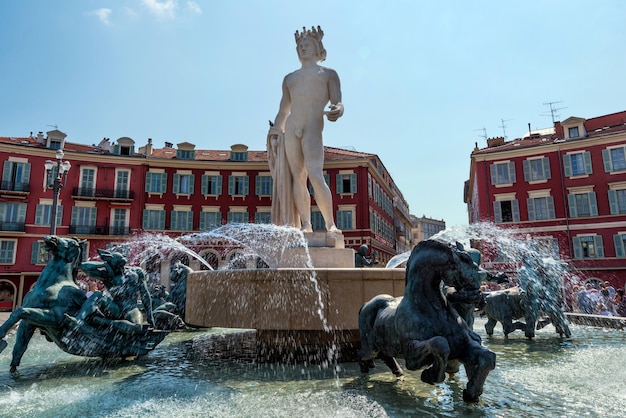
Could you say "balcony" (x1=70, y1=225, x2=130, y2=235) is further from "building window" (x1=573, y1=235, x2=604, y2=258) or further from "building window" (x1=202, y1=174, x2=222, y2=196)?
"building window" (x1=573, y1=235, x2=604, y2=258)

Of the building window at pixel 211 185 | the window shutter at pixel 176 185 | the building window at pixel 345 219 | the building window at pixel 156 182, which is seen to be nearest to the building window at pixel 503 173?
the building window at pixel 345 219

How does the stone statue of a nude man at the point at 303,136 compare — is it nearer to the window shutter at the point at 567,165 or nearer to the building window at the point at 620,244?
the building window at the point at 620,244

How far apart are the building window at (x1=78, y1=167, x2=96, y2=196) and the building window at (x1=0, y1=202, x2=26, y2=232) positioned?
161 inches

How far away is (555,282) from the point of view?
7121 millimetres

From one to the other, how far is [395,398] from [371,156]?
112 ft

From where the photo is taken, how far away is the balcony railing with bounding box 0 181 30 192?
101 feet

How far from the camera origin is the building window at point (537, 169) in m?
31.6

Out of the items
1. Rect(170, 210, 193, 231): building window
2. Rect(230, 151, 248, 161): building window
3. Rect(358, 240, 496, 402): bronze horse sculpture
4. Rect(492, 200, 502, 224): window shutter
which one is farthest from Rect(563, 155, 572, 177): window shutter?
Rect(358, 240, 496, 402): bronze horse sculpture

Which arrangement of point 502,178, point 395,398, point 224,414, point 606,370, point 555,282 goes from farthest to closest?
point 502,178 → point 555,282 → point 606,370 → point 395,398 → point 224,414

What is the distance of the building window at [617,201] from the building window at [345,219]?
18.9 m

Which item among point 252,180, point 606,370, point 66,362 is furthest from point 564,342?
point 252,180

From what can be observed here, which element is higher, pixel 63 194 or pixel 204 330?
pixel 63 194

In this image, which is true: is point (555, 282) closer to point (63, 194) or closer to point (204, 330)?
point (204, 330)

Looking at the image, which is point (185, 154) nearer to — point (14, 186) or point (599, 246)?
point (14, 186)
